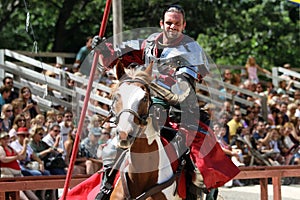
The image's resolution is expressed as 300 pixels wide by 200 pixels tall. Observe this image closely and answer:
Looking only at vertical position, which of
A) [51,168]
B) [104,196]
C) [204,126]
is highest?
[204,126]

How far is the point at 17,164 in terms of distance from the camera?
10266 millimetres

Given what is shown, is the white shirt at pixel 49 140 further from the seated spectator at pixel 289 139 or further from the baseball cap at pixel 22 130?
the seated spectator at pixel 289 139

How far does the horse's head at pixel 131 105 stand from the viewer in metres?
5.72

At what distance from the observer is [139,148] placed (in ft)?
20.2

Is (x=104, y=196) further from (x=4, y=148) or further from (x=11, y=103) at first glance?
(x=11, y=103)

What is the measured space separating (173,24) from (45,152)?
15.5ft

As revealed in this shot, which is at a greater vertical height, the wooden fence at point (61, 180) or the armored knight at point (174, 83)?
the armored knight at point (174, 83)

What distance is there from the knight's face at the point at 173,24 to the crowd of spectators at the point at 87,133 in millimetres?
984

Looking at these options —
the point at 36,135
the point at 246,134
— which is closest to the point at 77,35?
the point at 246,134

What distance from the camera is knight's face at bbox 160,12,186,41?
268 inches

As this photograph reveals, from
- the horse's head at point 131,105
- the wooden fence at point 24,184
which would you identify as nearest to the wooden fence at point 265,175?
the wooden fence at point 24,184

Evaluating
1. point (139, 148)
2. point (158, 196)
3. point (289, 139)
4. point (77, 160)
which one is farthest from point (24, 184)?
point (289, 139)

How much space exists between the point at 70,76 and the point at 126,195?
8.21 metres

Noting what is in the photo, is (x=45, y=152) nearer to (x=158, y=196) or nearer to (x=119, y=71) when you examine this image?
(x=158, y=196)
